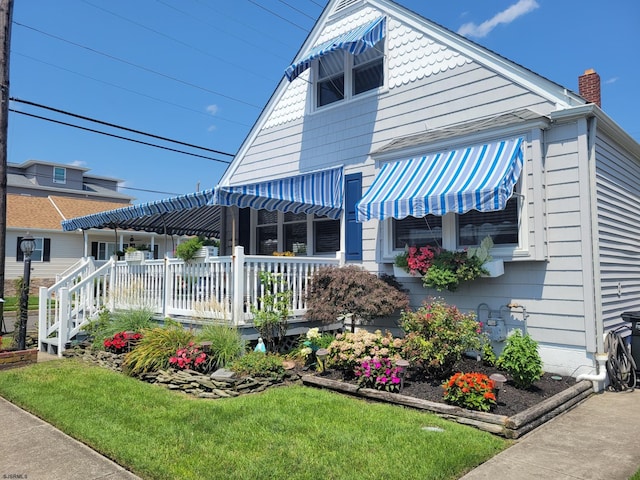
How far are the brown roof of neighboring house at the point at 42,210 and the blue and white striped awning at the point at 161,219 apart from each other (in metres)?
16.7

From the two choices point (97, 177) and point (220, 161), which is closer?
point (220, 161)

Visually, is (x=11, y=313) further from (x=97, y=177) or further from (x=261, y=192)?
(x=97, y=177)

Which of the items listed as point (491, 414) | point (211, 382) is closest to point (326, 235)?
point (211, 382)

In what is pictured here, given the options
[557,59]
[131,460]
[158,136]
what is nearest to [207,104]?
[158,136]

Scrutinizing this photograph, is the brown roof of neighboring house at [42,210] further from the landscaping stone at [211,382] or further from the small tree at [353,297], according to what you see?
the small tree at [353,297]

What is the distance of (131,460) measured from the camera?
12.7ft

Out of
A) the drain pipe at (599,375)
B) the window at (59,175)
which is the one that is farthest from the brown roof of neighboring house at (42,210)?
the drain pipe at (599,375)

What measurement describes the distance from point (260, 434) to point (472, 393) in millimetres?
2359

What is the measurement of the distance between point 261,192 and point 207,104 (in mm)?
15271

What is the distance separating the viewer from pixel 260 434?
4402 millimetres

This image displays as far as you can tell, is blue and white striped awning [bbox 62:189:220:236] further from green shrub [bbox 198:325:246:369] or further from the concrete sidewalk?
the concrete sidewalk

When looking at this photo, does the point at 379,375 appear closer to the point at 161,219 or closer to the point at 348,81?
the point at 348,81

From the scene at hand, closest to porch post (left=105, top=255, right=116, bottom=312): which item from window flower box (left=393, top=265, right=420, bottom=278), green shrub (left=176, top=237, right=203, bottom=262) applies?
green shrub (left=176, top=237, right=203, bottom=262)

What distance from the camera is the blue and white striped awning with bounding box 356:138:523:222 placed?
625cm
